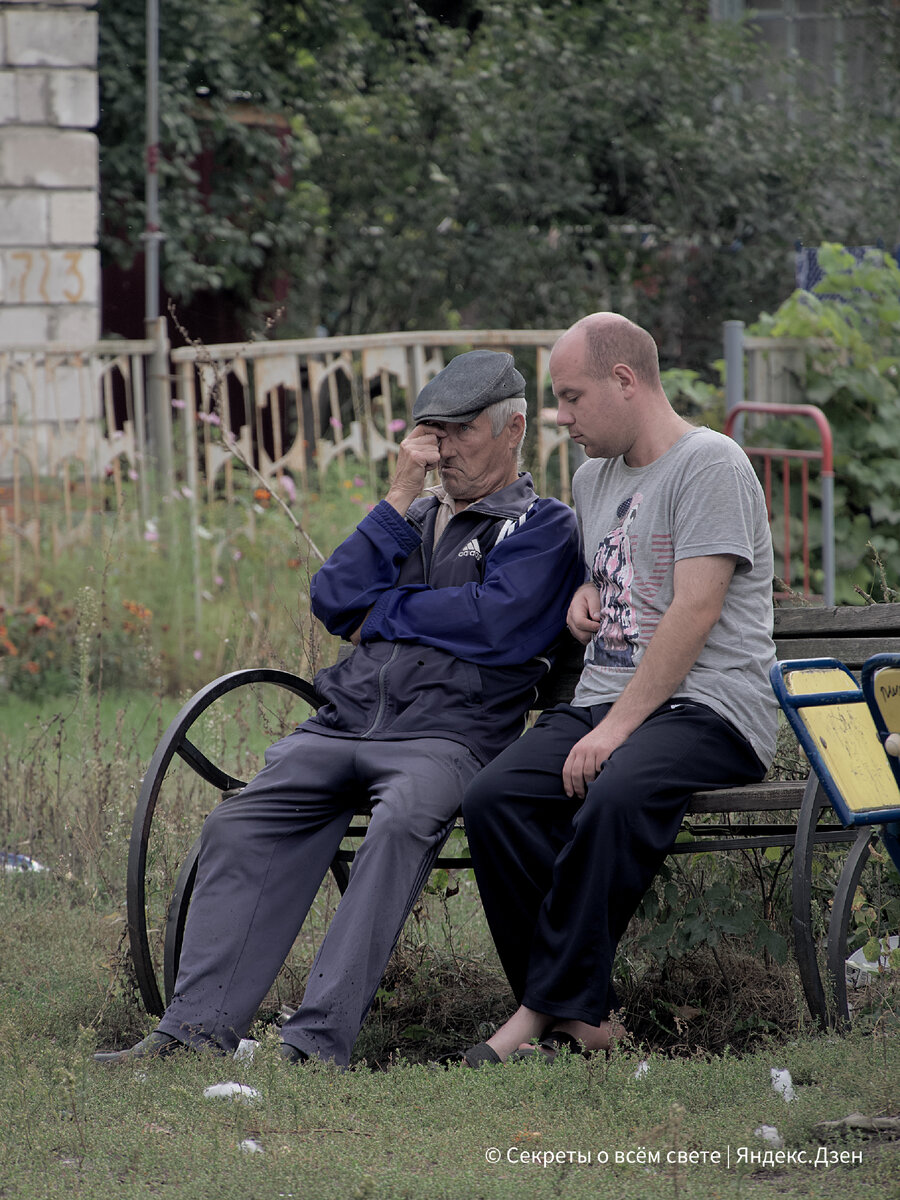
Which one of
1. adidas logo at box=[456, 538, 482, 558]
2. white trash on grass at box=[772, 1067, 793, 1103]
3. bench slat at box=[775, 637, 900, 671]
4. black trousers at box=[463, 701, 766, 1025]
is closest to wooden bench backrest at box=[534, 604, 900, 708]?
bench slat at box=[775, 637, 900, 671]

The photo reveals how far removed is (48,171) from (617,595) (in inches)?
274

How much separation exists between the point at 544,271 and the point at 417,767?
8738mm

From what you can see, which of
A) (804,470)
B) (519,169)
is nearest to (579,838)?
(804,470)

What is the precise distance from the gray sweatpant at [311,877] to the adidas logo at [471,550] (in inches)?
18.8

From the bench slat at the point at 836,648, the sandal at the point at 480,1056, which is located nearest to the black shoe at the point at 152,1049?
the sandal at the point at 480,1056

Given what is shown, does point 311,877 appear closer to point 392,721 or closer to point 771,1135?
point 392,721

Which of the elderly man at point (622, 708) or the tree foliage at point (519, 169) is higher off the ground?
the tree foliage at point (519, 169)

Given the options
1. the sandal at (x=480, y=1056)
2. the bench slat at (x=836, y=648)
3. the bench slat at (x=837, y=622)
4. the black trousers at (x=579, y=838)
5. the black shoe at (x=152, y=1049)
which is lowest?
the black shoe at (x=152, y=1049)

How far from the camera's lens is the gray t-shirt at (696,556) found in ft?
10.9

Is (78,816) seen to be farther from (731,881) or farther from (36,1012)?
(731,881)

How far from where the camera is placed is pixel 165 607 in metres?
7.45

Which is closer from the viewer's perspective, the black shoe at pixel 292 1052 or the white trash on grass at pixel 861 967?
the black shoe at pixel 292 1052

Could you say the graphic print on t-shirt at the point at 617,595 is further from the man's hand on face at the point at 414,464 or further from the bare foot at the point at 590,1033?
the bare foot at the point at 590,1033

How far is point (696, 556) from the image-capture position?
10.8 ft
